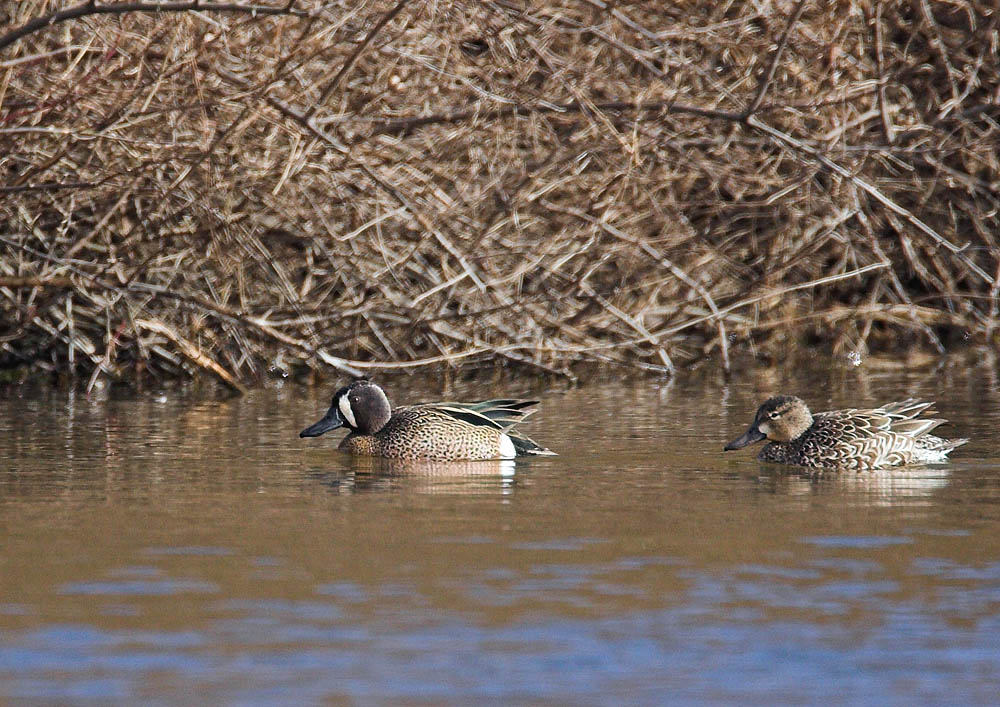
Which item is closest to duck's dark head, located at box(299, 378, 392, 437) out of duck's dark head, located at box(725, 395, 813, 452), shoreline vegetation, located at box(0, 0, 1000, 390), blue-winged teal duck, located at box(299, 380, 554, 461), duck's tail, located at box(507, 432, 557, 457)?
blue-winged teal duck, located at box(299, 380, 554, 461)

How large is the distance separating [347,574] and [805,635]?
1.55 meters

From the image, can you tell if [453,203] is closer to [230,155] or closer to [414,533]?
[230,155]

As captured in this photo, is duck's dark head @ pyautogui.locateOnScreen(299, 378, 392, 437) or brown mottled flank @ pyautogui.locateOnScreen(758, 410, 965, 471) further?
duck's dark head @ pyautogui.locateOnScreen(299, 378, 392, 437)

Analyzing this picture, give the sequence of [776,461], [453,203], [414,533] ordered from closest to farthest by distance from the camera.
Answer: [414,533]
[776,461]
[453,203]

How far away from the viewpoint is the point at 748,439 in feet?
28.3

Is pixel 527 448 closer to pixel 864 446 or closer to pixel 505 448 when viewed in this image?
pixel 505 448

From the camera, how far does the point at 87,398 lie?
11.8 metres

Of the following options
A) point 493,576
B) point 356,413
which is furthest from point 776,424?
point 493,576

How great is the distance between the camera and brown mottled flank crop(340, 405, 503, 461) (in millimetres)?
8703

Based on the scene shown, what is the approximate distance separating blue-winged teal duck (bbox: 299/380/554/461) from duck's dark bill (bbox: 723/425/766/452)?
0.91 metres

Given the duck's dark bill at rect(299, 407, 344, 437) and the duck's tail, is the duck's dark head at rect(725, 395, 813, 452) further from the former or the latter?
the duck's dark bill at rect(299, 407, 344, 437)

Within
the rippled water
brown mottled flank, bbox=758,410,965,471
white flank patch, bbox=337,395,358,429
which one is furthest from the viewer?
white flank patch, bbox=337,395,358,429

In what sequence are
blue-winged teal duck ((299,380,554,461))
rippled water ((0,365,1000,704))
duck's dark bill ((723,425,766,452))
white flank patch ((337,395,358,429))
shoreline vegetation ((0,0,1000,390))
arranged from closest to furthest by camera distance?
rippled water ((0,365,1000,704)) < duck's dark bill ((723,425,766,452)) < blue-winged teal duck ((299,380,554,461)) < white flank patch ((337,395,358,429)) < shoreline vegetation ((0,0,1000,390))

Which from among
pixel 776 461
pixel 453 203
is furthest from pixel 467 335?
pixel 776 461
